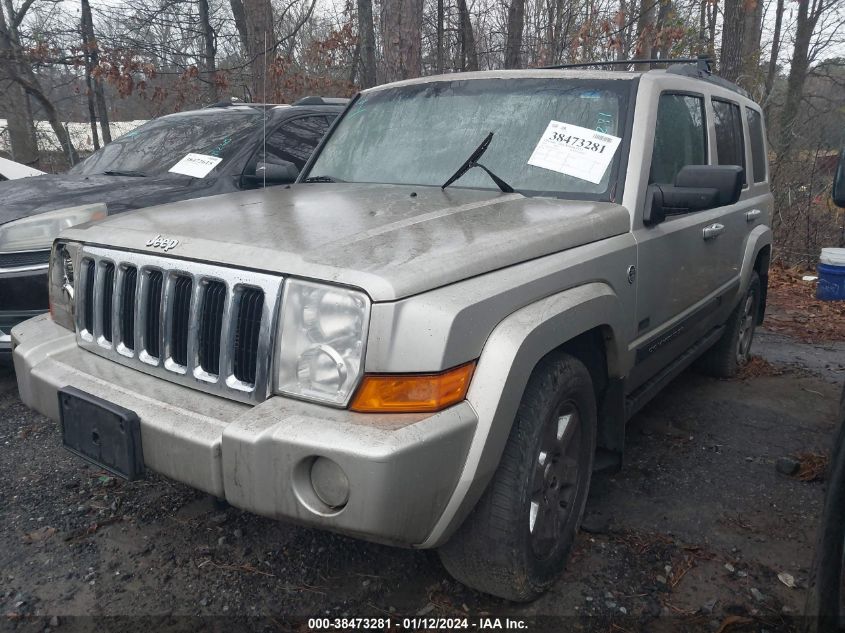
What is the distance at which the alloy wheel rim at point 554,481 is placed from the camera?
227cm

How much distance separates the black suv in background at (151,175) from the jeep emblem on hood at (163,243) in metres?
1.62

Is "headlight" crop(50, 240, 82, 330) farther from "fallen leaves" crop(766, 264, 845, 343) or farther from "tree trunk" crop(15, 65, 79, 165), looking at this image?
"tree trunk" crop(15, 65, 79, 165)

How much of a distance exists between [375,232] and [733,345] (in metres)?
3.47

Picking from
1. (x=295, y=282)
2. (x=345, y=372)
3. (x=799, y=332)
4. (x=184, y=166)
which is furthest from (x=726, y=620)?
(x=799, y=332)

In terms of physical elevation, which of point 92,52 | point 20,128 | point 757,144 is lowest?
point 757,144

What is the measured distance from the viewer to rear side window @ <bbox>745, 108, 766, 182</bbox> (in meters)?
4.61

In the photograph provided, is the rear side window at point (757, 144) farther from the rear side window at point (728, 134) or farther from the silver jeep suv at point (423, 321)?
the silver jeep suv at point (423, 321)

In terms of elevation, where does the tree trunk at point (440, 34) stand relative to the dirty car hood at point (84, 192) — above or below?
above

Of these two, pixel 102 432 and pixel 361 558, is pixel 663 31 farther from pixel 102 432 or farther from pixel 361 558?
pixel 102 432

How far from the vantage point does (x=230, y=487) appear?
1.85 metres

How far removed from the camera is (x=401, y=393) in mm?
1826

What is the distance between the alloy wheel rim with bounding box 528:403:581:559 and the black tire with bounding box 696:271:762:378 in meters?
2.56

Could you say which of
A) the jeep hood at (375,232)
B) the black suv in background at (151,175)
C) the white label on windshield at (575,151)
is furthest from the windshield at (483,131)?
the black suv in background at (151,175)

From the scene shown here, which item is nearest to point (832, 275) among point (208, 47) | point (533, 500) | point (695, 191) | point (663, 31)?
point (663, 31)
